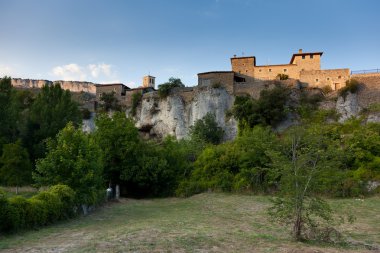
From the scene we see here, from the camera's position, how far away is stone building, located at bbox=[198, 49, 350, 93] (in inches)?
1940

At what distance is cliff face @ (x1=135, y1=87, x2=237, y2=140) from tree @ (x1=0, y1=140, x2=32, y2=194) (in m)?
26.1

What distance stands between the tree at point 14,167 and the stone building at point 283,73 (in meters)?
28.6

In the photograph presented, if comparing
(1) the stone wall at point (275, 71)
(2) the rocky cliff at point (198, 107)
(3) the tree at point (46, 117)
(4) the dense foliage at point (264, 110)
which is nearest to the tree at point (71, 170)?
(3) the tree at point (46, 117)

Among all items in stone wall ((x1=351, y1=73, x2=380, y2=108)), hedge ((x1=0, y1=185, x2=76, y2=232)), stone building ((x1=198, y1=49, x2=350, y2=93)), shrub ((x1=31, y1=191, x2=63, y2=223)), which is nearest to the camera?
hedge ((x1=0, y1=185, x2=76, y2=232))

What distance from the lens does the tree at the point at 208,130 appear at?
153 feet

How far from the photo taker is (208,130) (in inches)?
1860

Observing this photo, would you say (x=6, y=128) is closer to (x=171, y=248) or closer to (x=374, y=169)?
(x=171, y=248)

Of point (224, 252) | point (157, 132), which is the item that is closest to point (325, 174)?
point (224, 252)

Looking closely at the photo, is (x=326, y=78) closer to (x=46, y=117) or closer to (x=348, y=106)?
(x=348, y=106)

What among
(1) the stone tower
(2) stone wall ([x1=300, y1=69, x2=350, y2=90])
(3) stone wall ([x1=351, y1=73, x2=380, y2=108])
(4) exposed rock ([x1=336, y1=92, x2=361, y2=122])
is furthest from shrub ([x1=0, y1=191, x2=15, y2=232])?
(1) the stone tower

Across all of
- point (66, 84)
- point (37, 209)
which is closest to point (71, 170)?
point (37, 209)

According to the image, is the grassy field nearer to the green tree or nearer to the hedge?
the hedge

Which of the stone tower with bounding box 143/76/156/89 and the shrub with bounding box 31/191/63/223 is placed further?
the stone tower with bounding box 143/76/156/89

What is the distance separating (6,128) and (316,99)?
35.1 m
